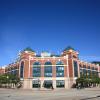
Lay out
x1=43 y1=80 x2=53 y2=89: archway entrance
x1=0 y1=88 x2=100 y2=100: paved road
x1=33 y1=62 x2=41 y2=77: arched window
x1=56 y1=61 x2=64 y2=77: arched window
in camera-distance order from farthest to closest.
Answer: x1=56 y1=61 x2=64 y2=77: arched window, x1=33 y1=62 x2=41 y2=77: arched window, x1=43 y1=80 x2=53 y2=89: archway entrance, x1=0 y1=88 x2=100 y2=100: paved road

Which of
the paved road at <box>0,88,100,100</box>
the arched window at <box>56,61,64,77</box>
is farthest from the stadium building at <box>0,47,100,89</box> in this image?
the paved road at <box>0,88,100,100</box>

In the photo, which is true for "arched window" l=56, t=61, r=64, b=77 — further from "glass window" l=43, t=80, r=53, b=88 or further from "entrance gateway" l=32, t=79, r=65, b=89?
"glass window" l=43, t=80, r=53, b=88

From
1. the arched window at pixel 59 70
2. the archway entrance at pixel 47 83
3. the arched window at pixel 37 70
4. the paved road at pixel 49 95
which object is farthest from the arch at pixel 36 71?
the paved road at pixel 49 95

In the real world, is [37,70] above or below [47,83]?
above

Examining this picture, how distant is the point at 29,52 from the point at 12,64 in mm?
15304

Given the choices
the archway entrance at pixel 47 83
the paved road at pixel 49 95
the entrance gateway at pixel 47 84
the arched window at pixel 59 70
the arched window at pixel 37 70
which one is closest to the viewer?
the paved road at pixel 49 95

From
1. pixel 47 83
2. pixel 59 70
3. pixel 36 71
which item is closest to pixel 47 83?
pixel 47 83

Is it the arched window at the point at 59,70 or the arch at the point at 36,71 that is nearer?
the arch at the point at 36,71

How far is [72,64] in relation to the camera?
86250 mm

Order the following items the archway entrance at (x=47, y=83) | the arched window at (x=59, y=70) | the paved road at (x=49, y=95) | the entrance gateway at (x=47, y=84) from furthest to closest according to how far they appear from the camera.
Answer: the arched window at (x=59, y=70)
the archway entrance at (x=47, y=83)
the entrance gateway at (x=47, y=84)
the paved road at (x=49, y=95)

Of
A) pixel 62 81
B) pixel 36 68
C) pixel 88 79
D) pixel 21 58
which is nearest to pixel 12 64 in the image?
pixel 21 58

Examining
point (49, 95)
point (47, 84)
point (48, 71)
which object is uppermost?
point (48, 71)

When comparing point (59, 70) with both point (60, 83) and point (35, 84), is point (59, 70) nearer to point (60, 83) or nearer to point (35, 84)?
point (60, 83)

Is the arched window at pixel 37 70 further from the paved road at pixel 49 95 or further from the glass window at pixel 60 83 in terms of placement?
the paved road at pixel 49 95
